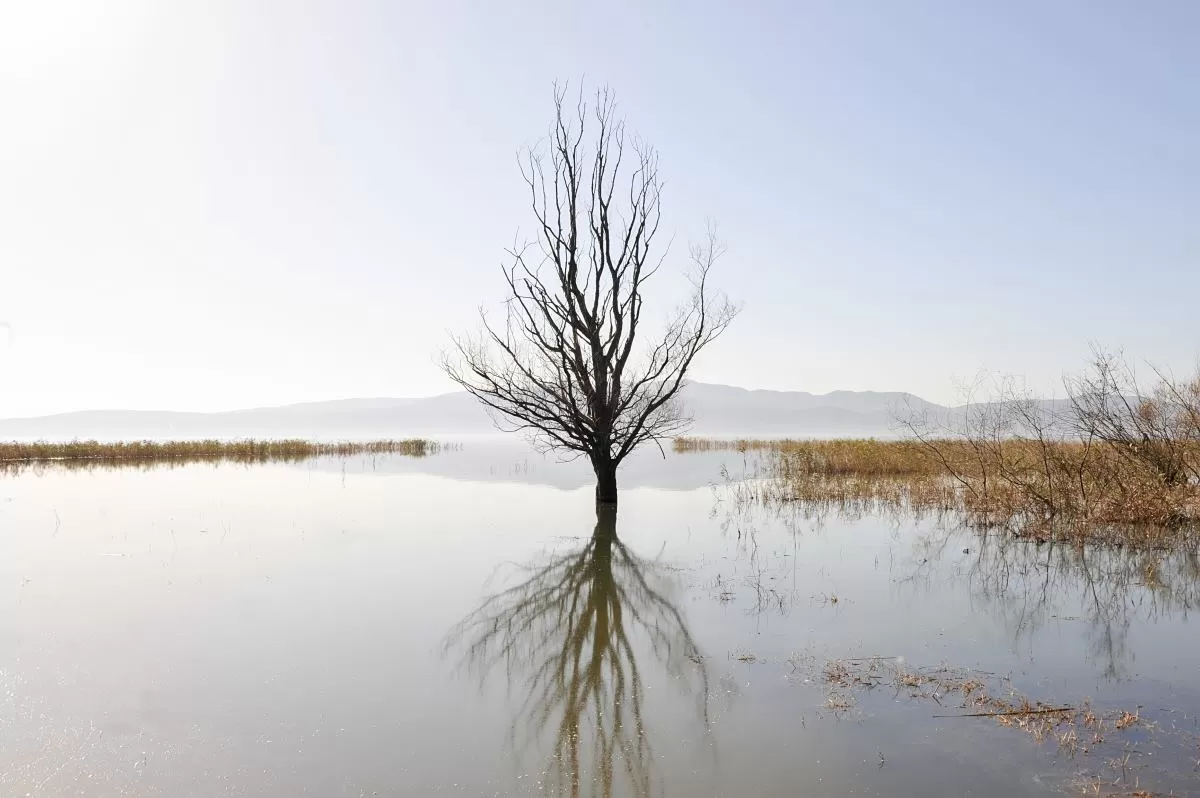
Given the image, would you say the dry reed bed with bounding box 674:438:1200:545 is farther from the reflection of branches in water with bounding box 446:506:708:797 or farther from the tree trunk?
the reflection of branches in water with bounding box 446:506:708:797

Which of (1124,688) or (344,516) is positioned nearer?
(1124,688)

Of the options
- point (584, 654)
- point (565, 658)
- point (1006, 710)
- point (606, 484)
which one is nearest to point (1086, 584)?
point (1006, 710)

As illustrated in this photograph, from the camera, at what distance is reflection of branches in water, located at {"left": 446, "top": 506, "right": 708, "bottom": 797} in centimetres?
415

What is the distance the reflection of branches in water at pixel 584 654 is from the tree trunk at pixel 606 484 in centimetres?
569

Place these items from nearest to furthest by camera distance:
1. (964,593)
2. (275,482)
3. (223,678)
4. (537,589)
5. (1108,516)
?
(223,678), (964,593), (537,589), (1108,516), (275,482)

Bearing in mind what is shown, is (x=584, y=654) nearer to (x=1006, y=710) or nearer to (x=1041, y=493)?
(x=1006, y=710)

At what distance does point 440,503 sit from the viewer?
1708 cm

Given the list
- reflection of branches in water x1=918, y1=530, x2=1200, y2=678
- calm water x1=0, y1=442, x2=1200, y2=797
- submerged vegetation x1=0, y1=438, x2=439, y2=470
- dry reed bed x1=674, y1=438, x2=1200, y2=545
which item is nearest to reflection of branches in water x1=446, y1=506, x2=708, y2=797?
calm water x1=0, y1=442, x2=1200, y2=797

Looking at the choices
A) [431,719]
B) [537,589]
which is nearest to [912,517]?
[537,589]

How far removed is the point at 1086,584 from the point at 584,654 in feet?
20.8

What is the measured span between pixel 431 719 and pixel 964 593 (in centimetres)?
632

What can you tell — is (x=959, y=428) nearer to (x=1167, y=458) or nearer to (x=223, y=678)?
(x=1167, y=458)

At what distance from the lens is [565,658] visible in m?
5.99

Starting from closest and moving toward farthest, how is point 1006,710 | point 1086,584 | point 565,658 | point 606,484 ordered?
point 1006,710 < point 565,658 < point 1086,584 < point 606,484
